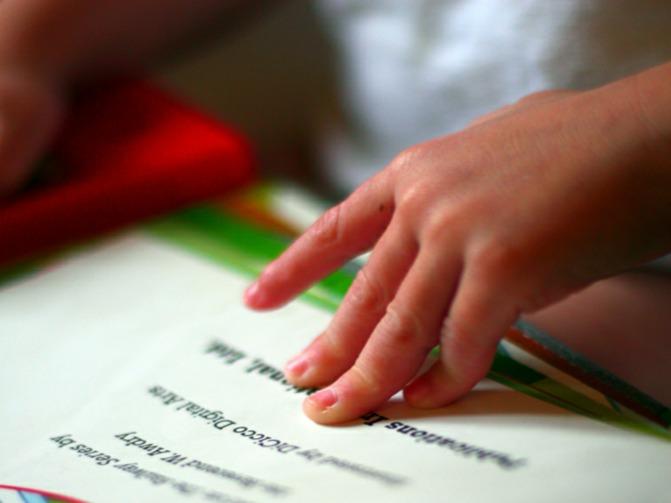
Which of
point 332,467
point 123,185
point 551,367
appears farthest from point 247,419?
point 123,185

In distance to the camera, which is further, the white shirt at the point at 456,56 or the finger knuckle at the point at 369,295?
the white shirt at the point at 456,56

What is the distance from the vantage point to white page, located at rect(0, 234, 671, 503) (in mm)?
343

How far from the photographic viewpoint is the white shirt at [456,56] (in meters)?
0.53

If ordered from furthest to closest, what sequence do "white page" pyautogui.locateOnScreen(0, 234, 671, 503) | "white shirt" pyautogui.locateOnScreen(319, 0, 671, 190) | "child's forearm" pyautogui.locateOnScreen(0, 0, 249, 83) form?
"child's forearm" pyautogui.locateOnScreen(0, 0, 249, 83) < "white shirt" pyautogui.locateOnScreen(319, 0, 671, 190) < "white page" pyautogui.locateOnScreen(0, 234, 671, 503)

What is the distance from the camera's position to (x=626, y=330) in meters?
0.45

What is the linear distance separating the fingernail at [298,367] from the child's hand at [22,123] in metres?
0.28

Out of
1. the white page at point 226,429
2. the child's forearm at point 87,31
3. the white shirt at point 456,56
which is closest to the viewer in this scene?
the white page at point 226,429

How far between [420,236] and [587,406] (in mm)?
120

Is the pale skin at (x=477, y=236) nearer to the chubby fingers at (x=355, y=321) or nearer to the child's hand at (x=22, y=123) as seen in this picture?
the chubby fingers at (x=355, y=321)

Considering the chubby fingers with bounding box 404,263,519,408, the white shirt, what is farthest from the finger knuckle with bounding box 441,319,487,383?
the white shirt

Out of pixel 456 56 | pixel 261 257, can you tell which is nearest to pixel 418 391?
pixel 261 257

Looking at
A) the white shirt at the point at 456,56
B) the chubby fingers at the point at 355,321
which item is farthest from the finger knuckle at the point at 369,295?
the white shirt at the point at 456,56

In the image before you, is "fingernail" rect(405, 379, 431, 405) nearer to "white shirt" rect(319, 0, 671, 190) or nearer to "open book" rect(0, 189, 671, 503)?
"open book" rect(0, 189, 671, 503)

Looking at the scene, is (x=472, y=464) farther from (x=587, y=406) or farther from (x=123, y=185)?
(x=123, y=185)
